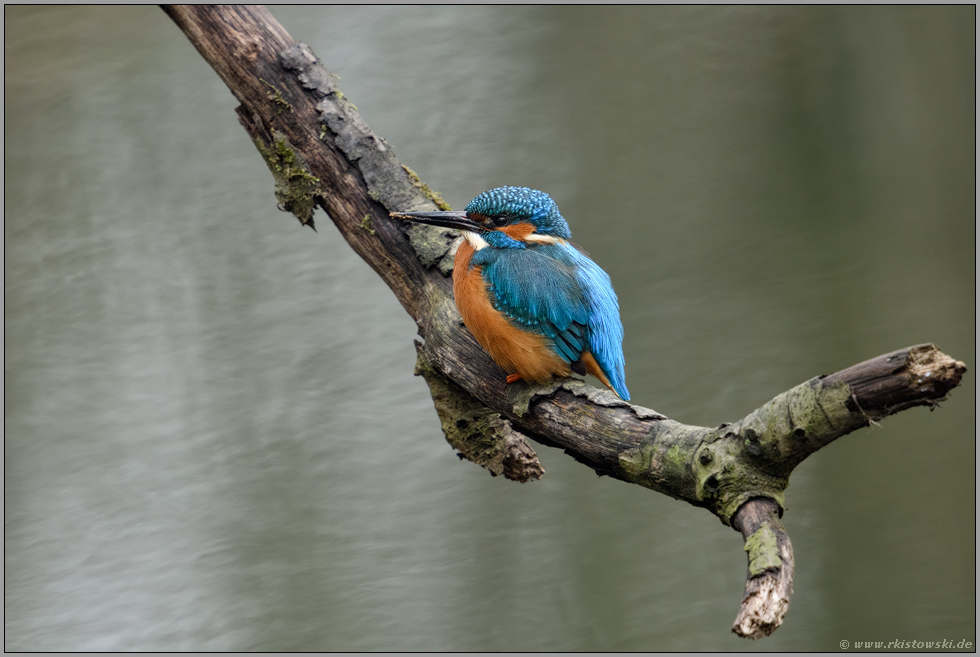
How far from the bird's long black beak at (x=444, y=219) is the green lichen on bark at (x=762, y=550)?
1.12 meters

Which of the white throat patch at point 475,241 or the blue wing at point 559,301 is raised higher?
the white throat patch at point 475,241

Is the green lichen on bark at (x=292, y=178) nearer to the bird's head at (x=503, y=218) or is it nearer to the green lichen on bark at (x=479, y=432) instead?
the bird's head at (x=503, y=218)

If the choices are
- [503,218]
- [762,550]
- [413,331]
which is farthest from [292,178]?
[413,331]

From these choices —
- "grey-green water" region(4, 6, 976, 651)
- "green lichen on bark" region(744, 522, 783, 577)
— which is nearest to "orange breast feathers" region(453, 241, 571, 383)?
"green lichen on bark" region(744, 522, 783, 577)

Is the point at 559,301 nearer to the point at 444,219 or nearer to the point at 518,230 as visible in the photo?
the point at 518,230

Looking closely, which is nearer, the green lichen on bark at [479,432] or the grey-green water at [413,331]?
the green lichen on bark at [479,432]

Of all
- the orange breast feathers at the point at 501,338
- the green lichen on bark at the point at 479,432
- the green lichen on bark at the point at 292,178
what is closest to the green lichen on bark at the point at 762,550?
the orange breast feathers at the point at 501,338

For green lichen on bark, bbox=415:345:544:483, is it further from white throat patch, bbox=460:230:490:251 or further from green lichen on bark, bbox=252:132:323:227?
green lichen on bark, bbox=252:132:323:227

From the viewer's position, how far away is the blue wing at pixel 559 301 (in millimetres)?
1927

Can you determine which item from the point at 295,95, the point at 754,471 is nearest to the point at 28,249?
the point at 295,95

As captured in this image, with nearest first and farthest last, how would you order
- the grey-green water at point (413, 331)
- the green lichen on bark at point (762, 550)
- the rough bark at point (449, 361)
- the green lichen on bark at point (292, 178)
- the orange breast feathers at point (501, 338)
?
the green lichen on bark at point (762, 550)
the rough bark at point (449, 361)
the orange breast feathers at point (501, 338)
the green lichen on bark at point (292, 178)
the grey-green water at point (413, 331)

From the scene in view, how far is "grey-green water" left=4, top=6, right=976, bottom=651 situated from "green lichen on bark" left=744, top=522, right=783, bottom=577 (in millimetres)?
2346

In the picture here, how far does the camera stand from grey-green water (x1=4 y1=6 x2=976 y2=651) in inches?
141

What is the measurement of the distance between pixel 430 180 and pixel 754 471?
304 centimetres
